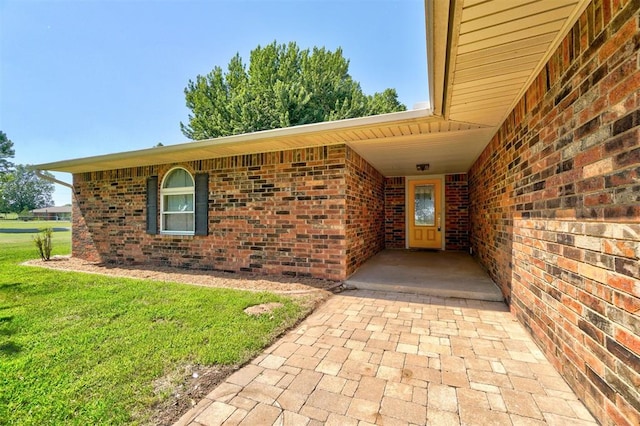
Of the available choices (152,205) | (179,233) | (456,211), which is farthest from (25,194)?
(456,211)

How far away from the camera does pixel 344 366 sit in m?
2.07

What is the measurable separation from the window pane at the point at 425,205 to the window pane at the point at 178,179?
623 centimetres

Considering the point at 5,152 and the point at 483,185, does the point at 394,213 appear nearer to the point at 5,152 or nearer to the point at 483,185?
the point at 483,185

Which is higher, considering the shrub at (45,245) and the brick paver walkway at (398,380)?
the shrub at (45,245)

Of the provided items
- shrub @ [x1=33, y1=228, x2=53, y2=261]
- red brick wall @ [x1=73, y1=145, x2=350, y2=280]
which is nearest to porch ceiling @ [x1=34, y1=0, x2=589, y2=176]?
red brick wall @ [x1=73, y1=145, x2=350, y2=280]

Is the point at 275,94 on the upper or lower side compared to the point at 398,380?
upper

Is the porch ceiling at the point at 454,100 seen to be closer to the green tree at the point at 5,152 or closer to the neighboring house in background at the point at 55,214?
the green tree at the point at 5,152

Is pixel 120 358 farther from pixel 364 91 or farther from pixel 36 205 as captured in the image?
pixel 36 205

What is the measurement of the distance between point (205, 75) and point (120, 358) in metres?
15.8

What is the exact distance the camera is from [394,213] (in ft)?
26.0

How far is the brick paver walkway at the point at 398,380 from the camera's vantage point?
1546 mm

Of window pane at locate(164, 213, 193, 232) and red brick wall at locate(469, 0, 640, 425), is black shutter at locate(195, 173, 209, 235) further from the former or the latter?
red brick wall at locate(469, 0, 640, 425)

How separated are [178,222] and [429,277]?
548 cm

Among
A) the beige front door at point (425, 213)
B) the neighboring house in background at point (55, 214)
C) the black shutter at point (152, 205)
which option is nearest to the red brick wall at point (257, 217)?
the black shutter at point (152, 205)
